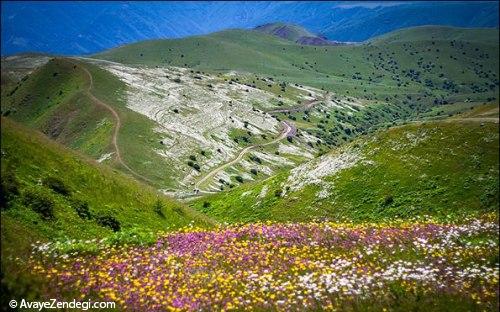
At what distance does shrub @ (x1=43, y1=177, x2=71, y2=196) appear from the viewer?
27.9 m

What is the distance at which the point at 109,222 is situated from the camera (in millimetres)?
29156

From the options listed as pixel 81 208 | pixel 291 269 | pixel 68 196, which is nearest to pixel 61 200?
pixel 68 196

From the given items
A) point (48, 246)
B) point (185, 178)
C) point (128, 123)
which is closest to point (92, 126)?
point (128, 123)

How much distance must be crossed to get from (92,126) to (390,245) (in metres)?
179

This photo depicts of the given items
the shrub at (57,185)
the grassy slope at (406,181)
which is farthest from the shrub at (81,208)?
the grassy slope at (406,181)

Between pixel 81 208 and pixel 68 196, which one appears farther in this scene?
pixel 68 196

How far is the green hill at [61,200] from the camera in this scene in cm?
2212

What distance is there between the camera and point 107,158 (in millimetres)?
155500

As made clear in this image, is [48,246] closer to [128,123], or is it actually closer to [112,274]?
[112,274]

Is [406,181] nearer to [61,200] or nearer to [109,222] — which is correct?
[109,222]

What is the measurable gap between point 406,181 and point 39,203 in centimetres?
4045

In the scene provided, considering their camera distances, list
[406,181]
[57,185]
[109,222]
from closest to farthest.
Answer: [57,185], [109,222], [406,181]

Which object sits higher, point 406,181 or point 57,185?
point 57,185

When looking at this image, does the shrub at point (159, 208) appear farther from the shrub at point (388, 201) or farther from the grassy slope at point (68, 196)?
the shrub at point (388, 201)
